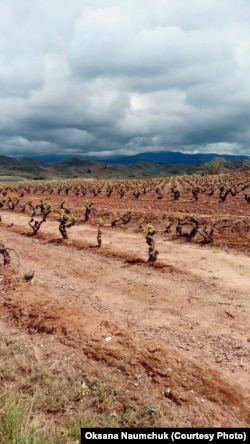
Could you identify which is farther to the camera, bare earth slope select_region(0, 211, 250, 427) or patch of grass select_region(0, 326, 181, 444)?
bare earth slope select_region(0, 211, 250, 427)

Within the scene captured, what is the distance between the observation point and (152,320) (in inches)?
382

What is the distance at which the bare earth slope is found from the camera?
6.81m

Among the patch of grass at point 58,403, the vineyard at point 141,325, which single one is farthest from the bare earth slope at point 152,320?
the patch of grass at point 58,403

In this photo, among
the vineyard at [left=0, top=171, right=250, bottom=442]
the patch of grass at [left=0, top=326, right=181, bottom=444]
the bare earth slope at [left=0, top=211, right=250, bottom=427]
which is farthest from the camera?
the bare earth slope at [left=0, top=211, right=250, bottom=427]

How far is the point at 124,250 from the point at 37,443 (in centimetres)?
1306

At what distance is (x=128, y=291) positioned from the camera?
12.0m
